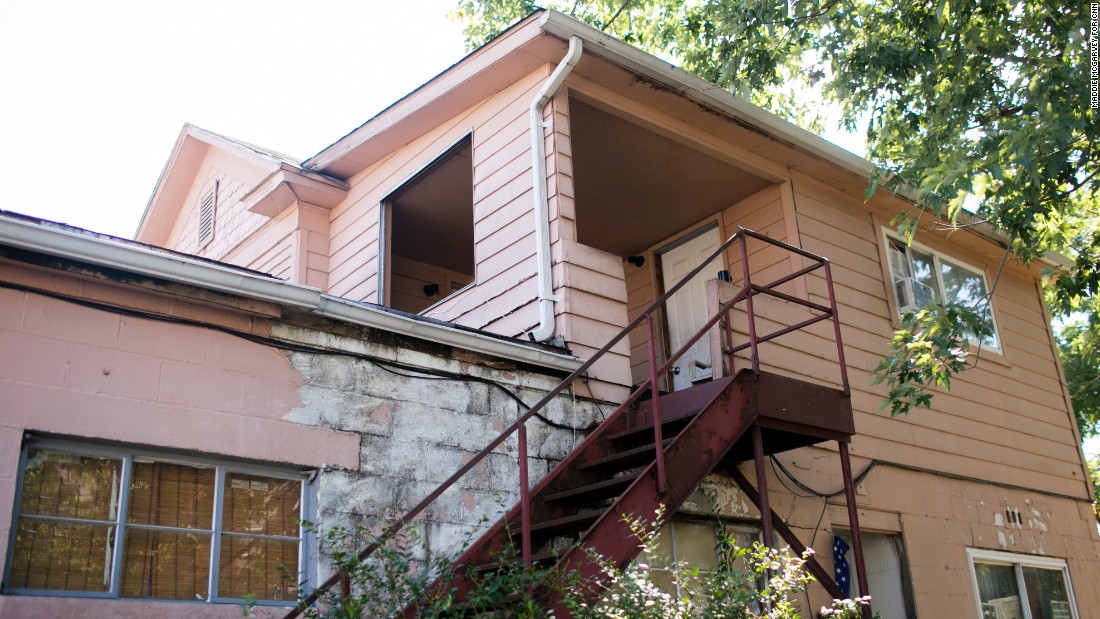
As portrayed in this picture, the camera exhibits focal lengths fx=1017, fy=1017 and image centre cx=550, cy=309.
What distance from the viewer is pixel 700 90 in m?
8.68

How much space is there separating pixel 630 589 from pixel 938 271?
771cm

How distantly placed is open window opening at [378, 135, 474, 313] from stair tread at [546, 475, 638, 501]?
11.8ft

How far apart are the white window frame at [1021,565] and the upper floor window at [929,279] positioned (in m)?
2.27

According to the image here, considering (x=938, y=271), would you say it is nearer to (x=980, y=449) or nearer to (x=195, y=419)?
(x=980, y=449)

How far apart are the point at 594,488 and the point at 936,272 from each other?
22.1 ft

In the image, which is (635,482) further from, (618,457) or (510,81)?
(510,81)

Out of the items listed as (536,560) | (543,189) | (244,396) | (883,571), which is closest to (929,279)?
(883,571)

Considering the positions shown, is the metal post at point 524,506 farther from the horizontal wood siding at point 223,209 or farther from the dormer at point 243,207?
the horizontal wood siding at point 223,209

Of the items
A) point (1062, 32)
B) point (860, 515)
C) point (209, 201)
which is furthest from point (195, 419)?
point (209, 201)

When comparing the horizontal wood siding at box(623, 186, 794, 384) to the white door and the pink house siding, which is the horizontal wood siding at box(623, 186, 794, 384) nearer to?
the white door

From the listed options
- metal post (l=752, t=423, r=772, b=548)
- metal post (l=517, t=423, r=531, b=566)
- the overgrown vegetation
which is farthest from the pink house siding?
metal post (l=752, t=423, r=772, b=548)

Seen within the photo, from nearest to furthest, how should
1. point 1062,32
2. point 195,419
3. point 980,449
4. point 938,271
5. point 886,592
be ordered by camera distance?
point 195,419 → point 1062,32 → point 886,592 → point 980,449 → point 938,271

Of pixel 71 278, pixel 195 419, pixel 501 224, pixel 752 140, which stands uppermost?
pixel 752 140

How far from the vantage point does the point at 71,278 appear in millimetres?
5234
